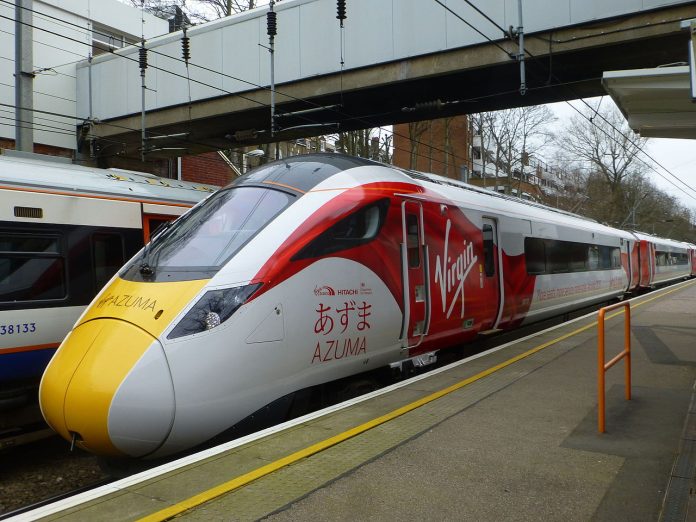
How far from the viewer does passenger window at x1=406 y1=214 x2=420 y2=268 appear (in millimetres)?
6792

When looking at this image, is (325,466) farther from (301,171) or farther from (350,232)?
(301,171)

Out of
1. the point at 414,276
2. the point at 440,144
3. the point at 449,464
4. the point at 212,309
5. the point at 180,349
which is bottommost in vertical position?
the point at 449,464

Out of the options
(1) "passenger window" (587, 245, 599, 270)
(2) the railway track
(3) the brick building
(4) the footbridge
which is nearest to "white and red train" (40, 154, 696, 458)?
(2) the railway track

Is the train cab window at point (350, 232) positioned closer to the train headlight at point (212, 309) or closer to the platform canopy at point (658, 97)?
the train headlight at point (212, 309)

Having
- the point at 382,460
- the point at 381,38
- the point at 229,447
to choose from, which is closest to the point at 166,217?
the point at 229,447

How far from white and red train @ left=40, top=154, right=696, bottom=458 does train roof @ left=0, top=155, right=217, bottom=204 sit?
1.57 metres

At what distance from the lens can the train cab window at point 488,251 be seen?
8.86 m

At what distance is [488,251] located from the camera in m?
8.98

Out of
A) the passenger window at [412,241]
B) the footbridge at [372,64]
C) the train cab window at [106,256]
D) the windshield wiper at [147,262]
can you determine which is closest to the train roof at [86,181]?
the train cab window at [106,256]

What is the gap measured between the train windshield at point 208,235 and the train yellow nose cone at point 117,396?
0.79m

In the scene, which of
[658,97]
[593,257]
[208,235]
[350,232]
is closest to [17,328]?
[208,235]

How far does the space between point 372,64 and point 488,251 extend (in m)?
6.51

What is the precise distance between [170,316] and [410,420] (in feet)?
7.30

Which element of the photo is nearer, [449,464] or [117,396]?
[449,464]
